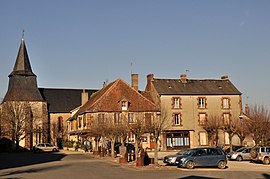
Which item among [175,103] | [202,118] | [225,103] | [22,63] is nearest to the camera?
[175,103]

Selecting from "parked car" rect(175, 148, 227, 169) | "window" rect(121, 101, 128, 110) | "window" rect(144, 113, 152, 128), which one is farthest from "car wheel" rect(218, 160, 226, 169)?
"window" rect(121, 101, 128, 110)

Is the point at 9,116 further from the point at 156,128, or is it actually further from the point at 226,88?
the point at 156,128

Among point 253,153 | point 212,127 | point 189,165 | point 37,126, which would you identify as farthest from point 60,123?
point 189,165

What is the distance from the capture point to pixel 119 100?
52.6 meters

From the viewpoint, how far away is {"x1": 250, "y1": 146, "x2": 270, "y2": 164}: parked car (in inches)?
1241

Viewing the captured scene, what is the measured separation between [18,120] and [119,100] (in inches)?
643

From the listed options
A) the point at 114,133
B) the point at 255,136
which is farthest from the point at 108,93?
the point at 255,136

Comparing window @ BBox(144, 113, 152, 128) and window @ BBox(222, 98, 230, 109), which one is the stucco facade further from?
window @ BBox(144, 113, 152, 128)

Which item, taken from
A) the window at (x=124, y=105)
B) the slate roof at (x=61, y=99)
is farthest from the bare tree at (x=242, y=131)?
the slate roof at (x=61, y=99)

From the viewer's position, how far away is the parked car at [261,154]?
103 feet

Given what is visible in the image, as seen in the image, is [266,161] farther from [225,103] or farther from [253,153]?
[225,103]

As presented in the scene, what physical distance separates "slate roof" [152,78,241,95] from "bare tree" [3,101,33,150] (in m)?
19.8

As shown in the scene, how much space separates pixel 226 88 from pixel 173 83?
7771 millimetres

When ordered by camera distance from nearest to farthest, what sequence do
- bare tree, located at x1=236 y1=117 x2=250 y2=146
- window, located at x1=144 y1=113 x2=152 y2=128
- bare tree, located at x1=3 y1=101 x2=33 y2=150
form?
window, located at x1=144 y1=113 x2=152 y2=128
bare tree, located at x1=236 y1=117 x2=250 y2=146
bare tree, located at x1=3 y1=101 x2=33 y2=150
